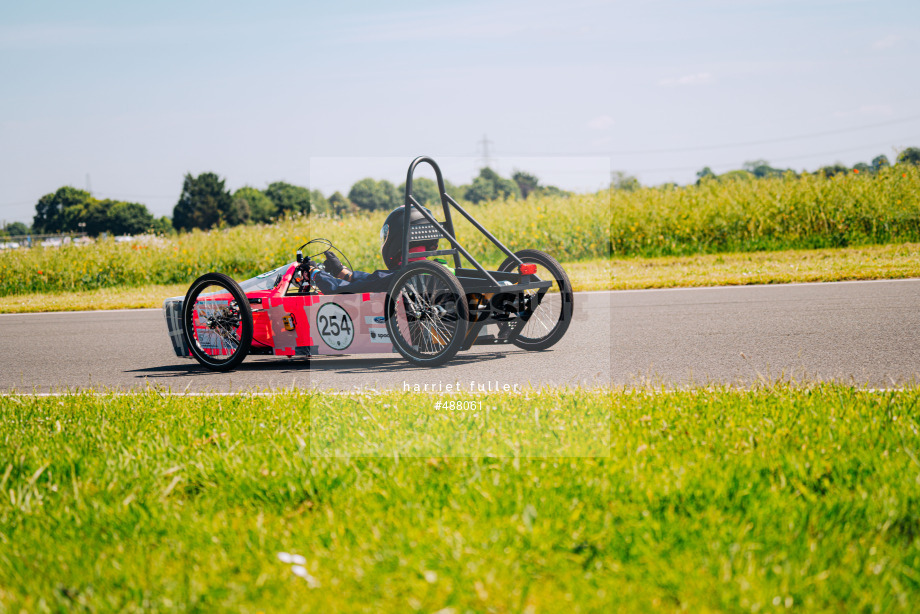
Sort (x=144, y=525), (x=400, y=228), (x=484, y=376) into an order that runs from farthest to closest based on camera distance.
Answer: (x=400, y=228)
(x=484, y=376)
(x=144, y=525)

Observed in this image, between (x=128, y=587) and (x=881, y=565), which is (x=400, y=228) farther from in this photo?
(x=881, y=565)

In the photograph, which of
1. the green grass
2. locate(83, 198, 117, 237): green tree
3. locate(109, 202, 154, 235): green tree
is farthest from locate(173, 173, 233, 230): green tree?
the green grass

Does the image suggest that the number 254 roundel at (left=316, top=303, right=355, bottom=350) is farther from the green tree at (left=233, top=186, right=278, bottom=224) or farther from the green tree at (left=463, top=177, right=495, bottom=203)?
the green tree at (left=233, top=186, right=278, bottom=224)

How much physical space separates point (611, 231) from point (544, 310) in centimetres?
1008

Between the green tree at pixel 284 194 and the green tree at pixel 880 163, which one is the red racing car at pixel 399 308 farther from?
the green tree at pixel 284 194

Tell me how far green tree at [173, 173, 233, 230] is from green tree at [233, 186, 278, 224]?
150 centimetres

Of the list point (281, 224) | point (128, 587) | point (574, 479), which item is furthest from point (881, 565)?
point (281, 224)

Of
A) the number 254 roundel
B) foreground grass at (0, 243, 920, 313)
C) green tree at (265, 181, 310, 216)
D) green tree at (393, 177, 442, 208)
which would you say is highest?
green tree at (265, 181, 310, 216)

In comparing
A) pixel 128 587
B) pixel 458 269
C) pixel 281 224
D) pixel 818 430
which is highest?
pixel 281 224

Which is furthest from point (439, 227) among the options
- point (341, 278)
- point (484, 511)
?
point (484, 511)

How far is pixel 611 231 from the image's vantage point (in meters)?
16.5

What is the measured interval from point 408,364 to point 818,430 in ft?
11.9

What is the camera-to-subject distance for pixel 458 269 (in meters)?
6.52

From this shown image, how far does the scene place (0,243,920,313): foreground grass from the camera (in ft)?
37.5
